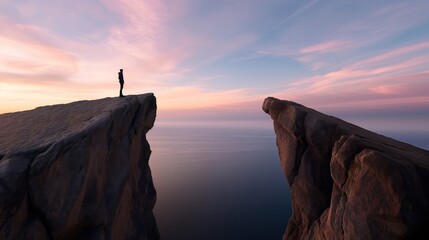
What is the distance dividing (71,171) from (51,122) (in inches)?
340

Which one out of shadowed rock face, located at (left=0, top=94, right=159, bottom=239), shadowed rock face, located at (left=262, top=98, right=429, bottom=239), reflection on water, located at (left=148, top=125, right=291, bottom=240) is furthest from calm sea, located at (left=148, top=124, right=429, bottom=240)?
shadowed rock face, located at (left=262, top=98, right=429, bottom=239)

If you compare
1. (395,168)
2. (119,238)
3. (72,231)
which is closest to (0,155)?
(72,231)

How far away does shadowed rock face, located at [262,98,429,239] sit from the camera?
1342 centimetres

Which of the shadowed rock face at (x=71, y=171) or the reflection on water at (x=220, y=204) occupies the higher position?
the shadowed rock face at (x=71, y=171)

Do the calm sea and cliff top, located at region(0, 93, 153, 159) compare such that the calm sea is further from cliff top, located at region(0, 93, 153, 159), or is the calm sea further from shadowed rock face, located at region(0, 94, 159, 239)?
cliff top, located at region(0, 93, 153, 159)

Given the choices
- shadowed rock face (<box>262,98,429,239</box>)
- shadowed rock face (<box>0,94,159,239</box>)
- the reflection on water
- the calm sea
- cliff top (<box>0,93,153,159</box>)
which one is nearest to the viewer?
shadowed rock face (<box>262,98,429,239</box>)

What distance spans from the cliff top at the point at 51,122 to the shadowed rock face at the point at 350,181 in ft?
63.3

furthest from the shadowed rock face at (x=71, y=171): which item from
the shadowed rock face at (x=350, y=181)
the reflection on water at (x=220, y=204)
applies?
the reflection on water at (x=220, y=204)

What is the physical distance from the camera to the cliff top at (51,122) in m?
19.7

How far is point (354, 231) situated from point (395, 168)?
187 inches

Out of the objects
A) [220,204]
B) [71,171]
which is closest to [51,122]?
[71,171]

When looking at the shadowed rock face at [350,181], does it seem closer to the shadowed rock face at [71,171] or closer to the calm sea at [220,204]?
the shadowed rock face at [71,171]

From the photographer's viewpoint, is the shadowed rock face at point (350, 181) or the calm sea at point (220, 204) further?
the calm sea at point (220, 204)

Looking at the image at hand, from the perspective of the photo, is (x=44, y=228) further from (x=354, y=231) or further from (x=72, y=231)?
(x=354, y=231)
